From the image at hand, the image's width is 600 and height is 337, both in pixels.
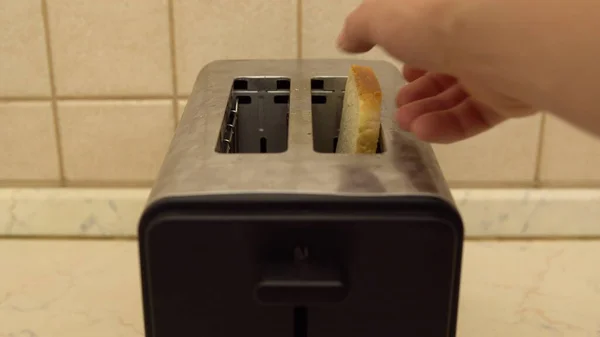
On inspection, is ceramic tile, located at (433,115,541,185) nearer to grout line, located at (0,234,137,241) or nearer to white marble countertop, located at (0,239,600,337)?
white marble countertop, located at (0,239,600,337)

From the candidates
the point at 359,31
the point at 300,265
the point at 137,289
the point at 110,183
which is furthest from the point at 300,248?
the point at 110,183

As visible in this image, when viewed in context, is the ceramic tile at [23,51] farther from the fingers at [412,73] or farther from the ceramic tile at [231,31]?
the fingers at [412,73]

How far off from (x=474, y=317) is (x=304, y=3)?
13.5 inches

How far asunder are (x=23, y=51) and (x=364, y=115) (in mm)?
440

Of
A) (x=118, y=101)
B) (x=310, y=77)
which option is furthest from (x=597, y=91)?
(x=118, y=101)

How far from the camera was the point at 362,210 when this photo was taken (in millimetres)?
343

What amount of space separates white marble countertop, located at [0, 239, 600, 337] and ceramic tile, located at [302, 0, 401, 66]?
0.82 feet

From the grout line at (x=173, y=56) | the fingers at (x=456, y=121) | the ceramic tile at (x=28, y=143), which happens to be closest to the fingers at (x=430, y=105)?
the fingers at (x=456, y=121)

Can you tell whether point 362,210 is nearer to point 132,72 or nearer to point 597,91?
point 597,91

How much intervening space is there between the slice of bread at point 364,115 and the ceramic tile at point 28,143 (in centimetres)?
40

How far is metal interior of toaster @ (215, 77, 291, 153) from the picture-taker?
53cm

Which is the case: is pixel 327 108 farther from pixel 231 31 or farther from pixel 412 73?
pixel 231 31

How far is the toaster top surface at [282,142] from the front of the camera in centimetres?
36

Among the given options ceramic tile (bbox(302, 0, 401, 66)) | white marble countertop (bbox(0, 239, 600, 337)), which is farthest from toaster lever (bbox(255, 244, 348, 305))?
ceramic tile (bbox(302, 0, 401, 66))
